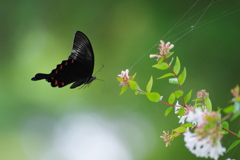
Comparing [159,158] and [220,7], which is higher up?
[220,7]

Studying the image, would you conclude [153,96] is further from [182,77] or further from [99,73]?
[99,73]

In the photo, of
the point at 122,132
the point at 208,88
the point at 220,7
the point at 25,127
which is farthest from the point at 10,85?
the point at 220,7

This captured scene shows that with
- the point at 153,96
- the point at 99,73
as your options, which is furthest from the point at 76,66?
the point at 99,73

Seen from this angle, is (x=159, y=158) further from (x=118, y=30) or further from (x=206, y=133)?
(x=206, y=133)

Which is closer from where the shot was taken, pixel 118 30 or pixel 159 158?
pixel 159 158

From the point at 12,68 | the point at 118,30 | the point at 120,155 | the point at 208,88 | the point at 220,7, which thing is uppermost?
the point at 12,68

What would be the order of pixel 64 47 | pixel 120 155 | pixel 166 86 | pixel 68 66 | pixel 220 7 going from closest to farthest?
pixel 68 66 → pixel 220 7 → pixel 166 86 → pixel 120 155 → pixel 64 47

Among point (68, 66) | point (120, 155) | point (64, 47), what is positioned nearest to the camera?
point (68, 66)

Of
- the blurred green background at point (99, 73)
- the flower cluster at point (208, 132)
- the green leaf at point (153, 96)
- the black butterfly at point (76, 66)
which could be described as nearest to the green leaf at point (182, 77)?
the green leaf at point (153, 96)
